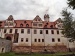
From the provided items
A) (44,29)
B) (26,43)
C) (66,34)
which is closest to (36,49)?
(26,43)

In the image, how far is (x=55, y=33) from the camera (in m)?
52.4

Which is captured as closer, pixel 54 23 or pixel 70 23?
pixel 70 23

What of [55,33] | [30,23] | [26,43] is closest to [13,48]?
A: [26,43]

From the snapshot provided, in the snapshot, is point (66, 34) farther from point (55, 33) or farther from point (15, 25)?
point (15, 25)

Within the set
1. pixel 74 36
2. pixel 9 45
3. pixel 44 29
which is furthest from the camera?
pixel 44 29

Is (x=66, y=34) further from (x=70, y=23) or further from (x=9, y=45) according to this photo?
(x=9, y=45)

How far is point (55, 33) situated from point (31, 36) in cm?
1004

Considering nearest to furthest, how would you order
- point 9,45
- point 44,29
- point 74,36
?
point 74,36, point 9,45, point 44,29

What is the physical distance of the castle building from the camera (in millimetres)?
50844

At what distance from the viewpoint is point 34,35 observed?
51.9 m

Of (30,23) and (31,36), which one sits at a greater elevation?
(30,23)

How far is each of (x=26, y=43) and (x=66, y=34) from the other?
62.7ft

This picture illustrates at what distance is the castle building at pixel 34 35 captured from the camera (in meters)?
50.8

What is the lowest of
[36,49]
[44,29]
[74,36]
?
[36,49]
